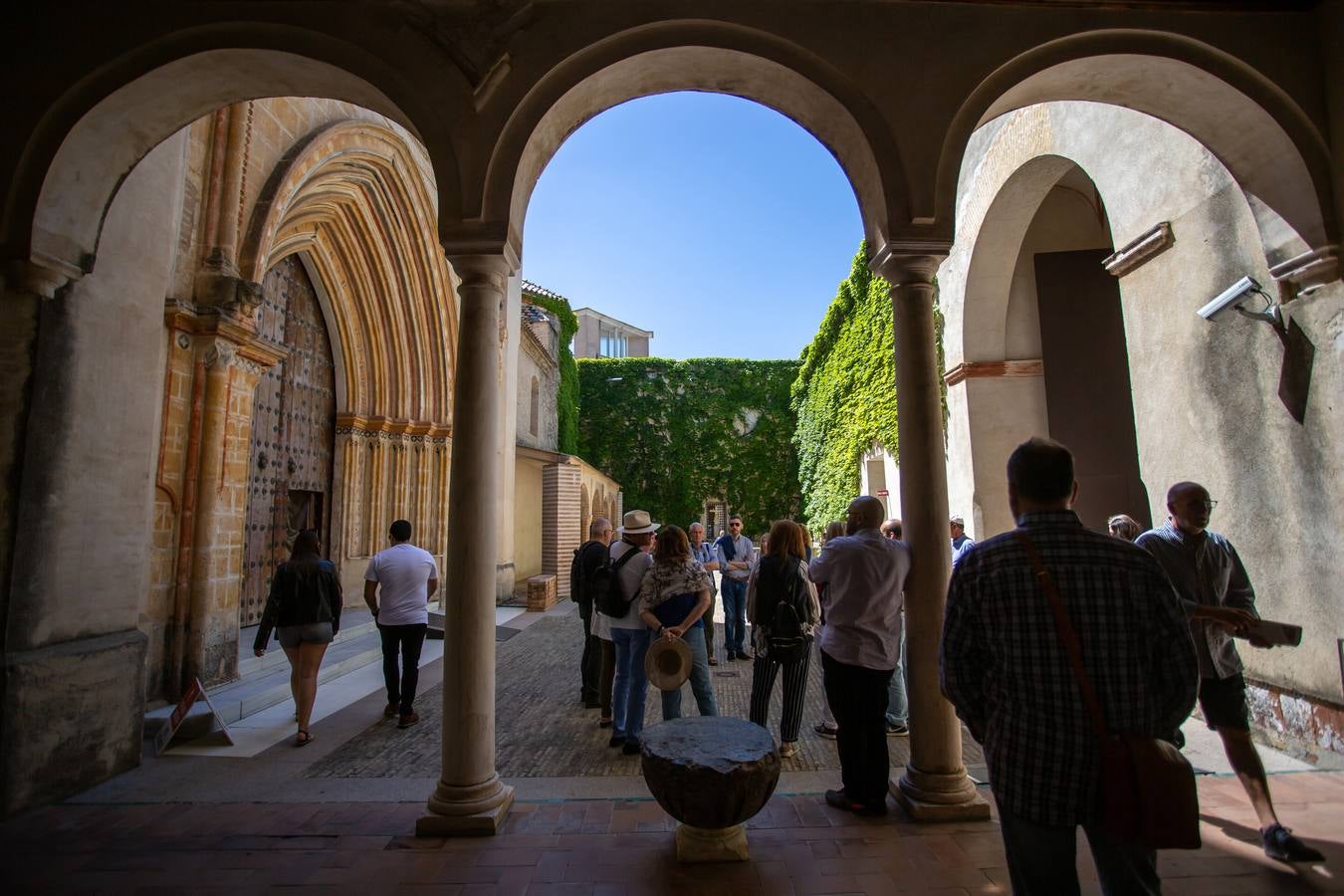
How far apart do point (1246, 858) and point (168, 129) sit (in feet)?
22.8

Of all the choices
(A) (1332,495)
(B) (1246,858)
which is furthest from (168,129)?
(A) (1332,495)

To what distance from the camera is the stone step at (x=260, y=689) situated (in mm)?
4898

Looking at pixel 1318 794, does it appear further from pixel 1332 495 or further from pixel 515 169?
pixel 515 169

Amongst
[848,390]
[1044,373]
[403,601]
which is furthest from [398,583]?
[848,390]

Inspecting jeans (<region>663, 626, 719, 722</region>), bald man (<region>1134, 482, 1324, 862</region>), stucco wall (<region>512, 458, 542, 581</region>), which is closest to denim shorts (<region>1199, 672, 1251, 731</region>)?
bald man (<region>1134, 482, 1324, 862</region>)

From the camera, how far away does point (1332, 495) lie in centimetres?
409

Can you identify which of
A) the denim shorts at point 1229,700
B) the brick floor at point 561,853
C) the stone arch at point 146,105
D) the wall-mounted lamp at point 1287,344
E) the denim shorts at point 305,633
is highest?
the stone arch at point 146,105

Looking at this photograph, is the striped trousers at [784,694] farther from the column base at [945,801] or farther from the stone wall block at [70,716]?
the stone wall block at [70,716]

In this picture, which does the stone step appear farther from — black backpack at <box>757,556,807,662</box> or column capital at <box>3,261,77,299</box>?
black backpack at <box>757,556,807,662</box>

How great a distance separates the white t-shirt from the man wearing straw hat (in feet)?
5.51

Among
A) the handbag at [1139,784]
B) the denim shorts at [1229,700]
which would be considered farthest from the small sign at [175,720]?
the denim shorts at [1229,700]

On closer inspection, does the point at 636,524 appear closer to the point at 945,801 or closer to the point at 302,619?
the point at 302,619

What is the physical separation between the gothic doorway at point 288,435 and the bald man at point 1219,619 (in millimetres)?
8349

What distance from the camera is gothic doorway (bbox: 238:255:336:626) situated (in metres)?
8.26
